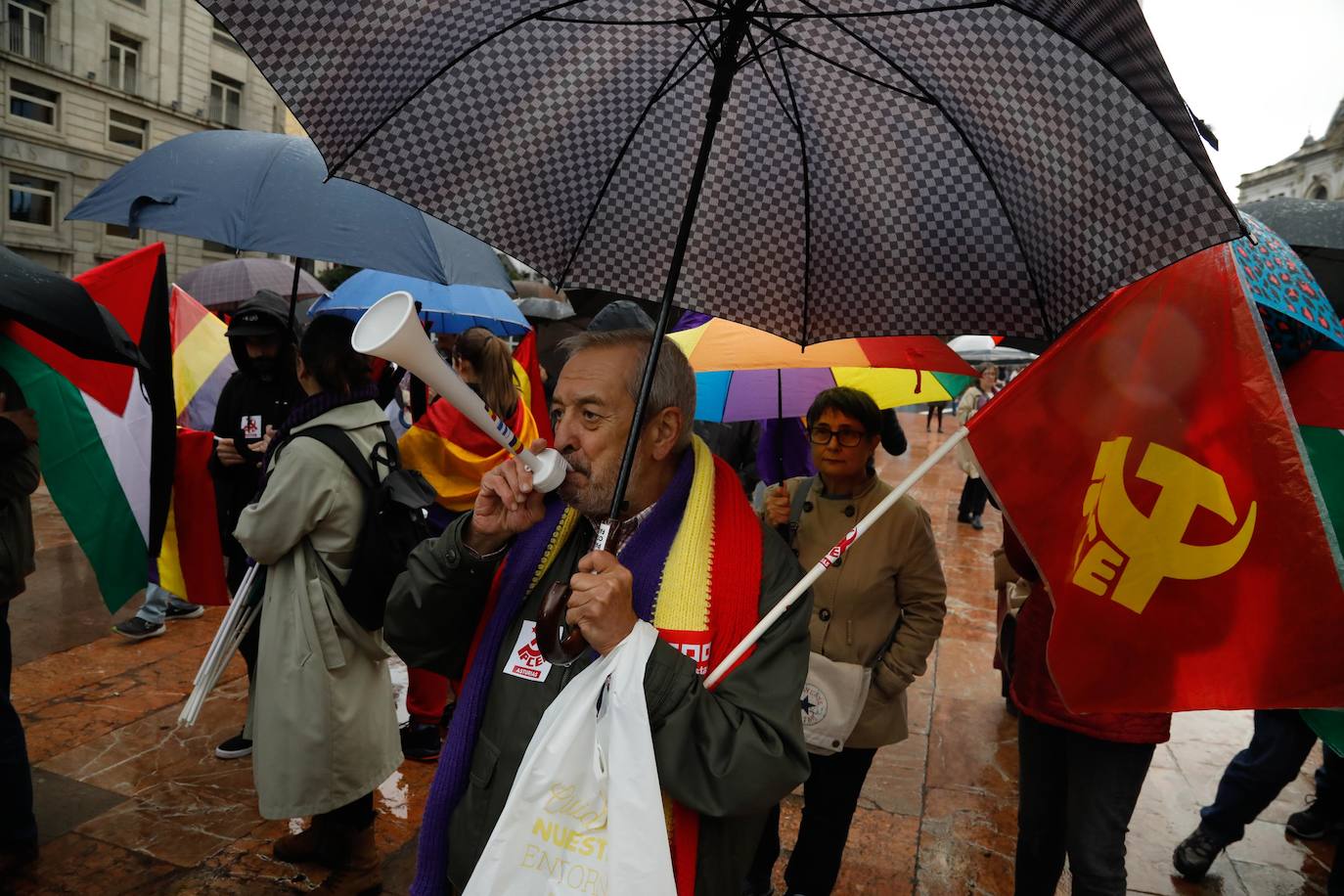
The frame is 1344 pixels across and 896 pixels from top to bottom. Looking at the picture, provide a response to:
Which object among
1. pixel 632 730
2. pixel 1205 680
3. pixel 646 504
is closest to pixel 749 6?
pixel 646 504

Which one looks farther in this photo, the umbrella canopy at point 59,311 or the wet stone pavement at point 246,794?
the wet stone pavement at point 246,794

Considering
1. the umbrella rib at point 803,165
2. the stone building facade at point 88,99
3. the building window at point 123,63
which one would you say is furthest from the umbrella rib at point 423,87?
the building window at point 123,63

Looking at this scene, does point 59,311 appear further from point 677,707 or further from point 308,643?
point 677,707

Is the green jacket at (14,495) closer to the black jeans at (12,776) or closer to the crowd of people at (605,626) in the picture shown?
the crowd of people at (605,626)

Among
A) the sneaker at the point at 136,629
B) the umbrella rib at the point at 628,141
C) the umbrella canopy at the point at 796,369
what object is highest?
the umbrella rib at the point at 628,141

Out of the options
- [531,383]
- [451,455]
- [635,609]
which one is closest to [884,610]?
[635,609]

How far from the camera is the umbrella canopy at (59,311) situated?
8.60 ft

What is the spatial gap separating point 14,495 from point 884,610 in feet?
9.71

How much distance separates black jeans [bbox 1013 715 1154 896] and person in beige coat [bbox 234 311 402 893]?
2.26 meters

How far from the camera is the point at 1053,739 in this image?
8.65ft

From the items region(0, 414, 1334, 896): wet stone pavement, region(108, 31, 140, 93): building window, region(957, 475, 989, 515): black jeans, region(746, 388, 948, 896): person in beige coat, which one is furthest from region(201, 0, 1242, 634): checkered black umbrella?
region(108, 31, 140, 93): building window

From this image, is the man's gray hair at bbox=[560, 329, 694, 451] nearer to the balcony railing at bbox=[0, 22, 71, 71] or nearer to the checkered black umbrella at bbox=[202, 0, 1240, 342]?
the checkered black umbrella at bbox=[202, 0, 1240, 342]

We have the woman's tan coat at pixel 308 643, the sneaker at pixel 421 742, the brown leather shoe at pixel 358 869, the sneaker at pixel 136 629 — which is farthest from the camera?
the sneaker at pixel 136 629

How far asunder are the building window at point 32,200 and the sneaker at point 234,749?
27.3m
